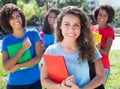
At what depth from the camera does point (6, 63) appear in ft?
10.3

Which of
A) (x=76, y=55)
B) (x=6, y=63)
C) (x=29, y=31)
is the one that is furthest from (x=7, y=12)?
(x=76, y=55)

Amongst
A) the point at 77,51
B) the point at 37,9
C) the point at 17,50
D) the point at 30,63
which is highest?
the point at 77,51

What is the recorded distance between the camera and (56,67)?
7.93 feet

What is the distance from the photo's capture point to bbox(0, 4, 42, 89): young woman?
10.3ft

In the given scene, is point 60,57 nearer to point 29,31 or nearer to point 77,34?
point 77,34

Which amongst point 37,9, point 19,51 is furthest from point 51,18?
point 37,9

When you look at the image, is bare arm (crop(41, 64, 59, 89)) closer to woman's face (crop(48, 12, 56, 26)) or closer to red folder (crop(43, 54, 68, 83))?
red folder (crop(43, 54, 68, 83))

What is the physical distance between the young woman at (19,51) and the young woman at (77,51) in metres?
0.64

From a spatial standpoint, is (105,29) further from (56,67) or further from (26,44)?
(56,67)

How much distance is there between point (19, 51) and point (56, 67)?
80cm

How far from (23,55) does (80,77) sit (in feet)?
3.02

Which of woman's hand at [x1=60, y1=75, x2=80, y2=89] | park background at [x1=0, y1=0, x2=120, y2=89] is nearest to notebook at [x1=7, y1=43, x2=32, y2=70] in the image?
woman's hand at [x1=60, y1=75, x2=80, y2=89]

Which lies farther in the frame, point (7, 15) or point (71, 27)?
point (7, 15)

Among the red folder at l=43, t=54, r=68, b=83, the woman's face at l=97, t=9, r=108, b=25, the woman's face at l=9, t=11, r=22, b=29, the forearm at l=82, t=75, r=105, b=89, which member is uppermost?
the woman's face at l=9, t=11, r=22, b=29
